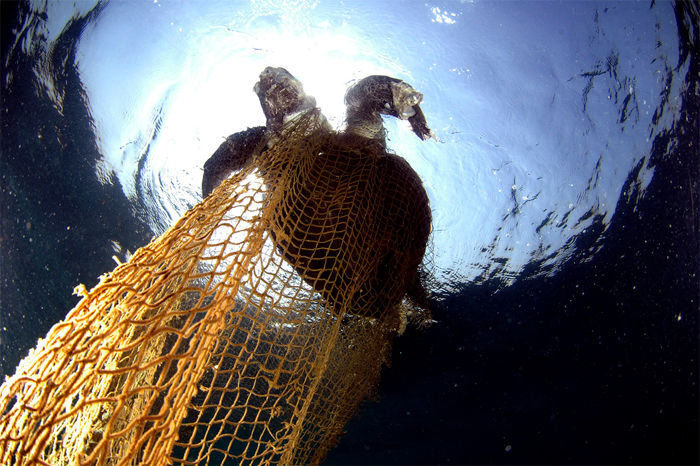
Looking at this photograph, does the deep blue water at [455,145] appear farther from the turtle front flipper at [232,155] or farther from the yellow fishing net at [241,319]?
the yellow fishing net at [241,319]

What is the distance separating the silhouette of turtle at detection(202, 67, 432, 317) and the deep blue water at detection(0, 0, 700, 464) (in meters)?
2.04

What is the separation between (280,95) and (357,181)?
5.92ft

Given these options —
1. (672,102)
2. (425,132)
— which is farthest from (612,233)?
(425,132)

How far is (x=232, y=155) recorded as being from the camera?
4.53m

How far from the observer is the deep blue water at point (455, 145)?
627 cm

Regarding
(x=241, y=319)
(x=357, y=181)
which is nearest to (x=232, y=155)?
(x=357, y=181)

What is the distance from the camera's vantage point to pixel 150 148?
26.3 feet

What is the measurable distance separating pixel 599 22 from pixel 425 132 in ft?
16.3

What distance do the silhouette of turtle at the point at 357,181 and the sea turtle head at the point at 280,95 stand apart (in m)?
0.01

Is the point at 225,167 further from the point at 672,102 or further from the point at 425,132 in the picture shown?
the point at 672,102

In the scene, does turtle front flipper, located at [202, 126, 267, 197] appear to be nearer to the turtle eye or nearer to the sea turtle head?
the sea turtle head

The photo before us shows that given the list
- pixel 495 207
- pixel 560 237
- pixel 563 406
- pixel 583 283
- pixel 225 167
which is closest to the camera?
pixel 225 167

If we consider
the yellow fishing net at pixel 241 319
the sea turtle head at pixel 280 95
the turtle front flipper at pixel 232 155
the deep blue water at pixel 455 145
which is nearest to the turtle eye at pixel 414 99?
the yellow fishing net at pixel 241 319

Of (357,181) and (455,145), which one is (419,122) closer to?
(357,181)
